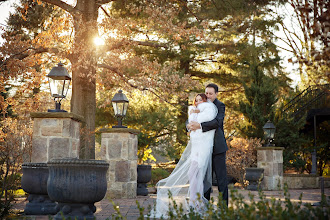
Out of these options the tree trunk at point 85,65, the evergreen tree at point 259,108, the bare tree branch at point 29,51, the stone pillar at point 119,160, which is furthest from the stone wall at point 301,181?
the bare tree branch at point 29,51

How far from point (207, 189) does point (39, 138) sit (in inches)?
121

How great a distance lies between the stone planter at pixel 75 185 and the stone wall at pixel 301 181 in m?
11.1

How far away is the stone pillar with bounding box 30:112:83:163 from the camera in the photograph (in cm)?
690

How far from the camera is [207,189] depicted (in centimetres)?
591

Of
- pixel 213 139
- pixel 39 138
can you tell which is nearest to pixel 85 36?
pixel 39 138

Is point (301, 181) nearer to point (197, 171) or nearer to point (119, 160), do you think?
point (119, 160)

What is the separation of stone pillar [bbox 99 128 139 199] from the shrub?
→ 20.0ft

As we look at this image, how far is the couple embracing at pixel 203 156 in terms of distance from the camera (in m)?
5.84

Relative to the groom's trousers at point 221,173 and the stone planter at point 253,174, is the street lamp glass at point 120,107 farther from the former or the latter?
the stone planter at point 253,174

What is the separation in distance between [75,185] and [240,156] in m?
10.4

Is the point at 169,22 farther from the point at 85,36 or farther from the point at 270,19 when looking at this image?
the point at 270,19

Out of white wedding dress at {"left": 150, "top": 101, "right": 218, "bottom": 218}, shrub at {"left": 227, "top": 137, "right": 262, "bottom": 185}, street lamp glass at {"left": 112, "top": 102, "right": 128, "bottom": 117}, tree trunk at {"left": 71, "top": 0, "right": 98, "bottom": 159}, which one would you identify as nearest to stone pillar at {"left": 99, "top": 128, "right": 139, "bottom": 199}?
street lamp glass at {"left": 112, "top": 102, "right": 128, "bottom": 117}

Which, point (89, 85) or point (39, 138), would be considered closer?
point (39, 138)

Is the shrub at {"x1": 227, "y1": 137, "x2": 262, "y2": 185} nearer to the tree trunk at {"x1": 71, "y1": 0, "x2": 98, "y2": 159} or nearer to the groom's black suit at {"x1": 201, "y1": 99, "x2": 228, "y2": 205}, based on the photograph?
the tree trunk at {"x1": 71, "y1": 0, "x2": 98, "y2": 159}
